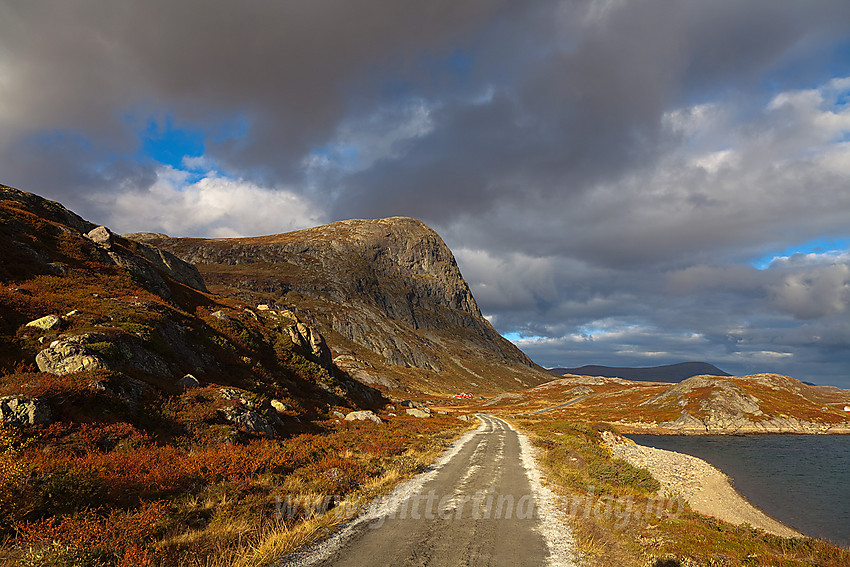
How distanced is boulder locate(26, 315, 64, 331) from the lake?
4657 centimetres

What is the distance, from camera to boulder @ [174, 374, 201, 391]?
22000 millimetres

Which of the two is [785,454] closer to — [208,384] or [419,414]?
[419,414]

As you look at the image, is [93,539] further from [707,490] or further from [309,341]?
[309,341]

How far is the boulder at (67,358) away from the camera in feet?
54.7

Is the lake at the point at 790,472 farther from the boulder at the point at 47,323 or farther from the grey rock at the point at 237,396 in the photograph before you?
the boulder at the point at 47,323

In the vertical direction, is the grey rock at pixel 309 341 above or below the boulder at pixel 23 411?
above

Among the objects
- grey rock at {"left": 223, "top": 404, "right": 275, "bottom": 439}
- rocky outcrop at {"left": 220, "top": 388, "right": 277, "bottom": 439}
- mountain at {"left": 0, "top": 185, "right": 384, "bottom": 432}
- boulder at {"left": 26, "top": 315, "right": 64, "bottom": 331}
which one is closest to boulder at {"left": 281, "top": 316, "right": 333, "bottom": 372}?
mountain at {"left": 0, "top": 185, "right": 384, "bottom": 432}

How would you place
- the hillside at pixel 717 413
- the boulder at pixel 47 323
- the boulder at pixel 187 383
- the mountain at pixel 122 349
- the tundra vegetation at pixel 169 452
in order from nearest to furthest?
→ the tundra vegetation at pixel 169 452 < the mountain at pixel 122 349 < the boulder at pixel 47 323 < the boulder at pixel 187 383 < the hillside at pixel 717 413

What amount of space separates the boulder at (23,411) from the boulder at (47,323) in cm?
830

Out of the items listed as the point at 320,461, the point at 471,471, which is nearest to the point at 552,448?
the point at 471,471

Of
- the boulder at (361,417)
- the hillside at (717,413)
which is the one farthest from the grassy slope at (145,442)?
the hillside at (717,413)

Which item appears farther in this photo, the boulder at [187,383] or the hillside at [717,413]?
the hillside at [717,413]

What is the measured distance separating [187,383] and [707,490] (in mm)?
41386

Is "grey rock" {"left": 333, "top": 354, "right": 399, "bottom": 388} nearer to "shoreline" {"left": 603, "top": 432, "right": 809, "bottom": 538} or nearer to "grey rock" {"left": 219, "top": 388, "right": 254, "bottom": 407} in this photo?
"shoreline" {"left": 603, "top": 432, "right": 809, "bottom": 538}
